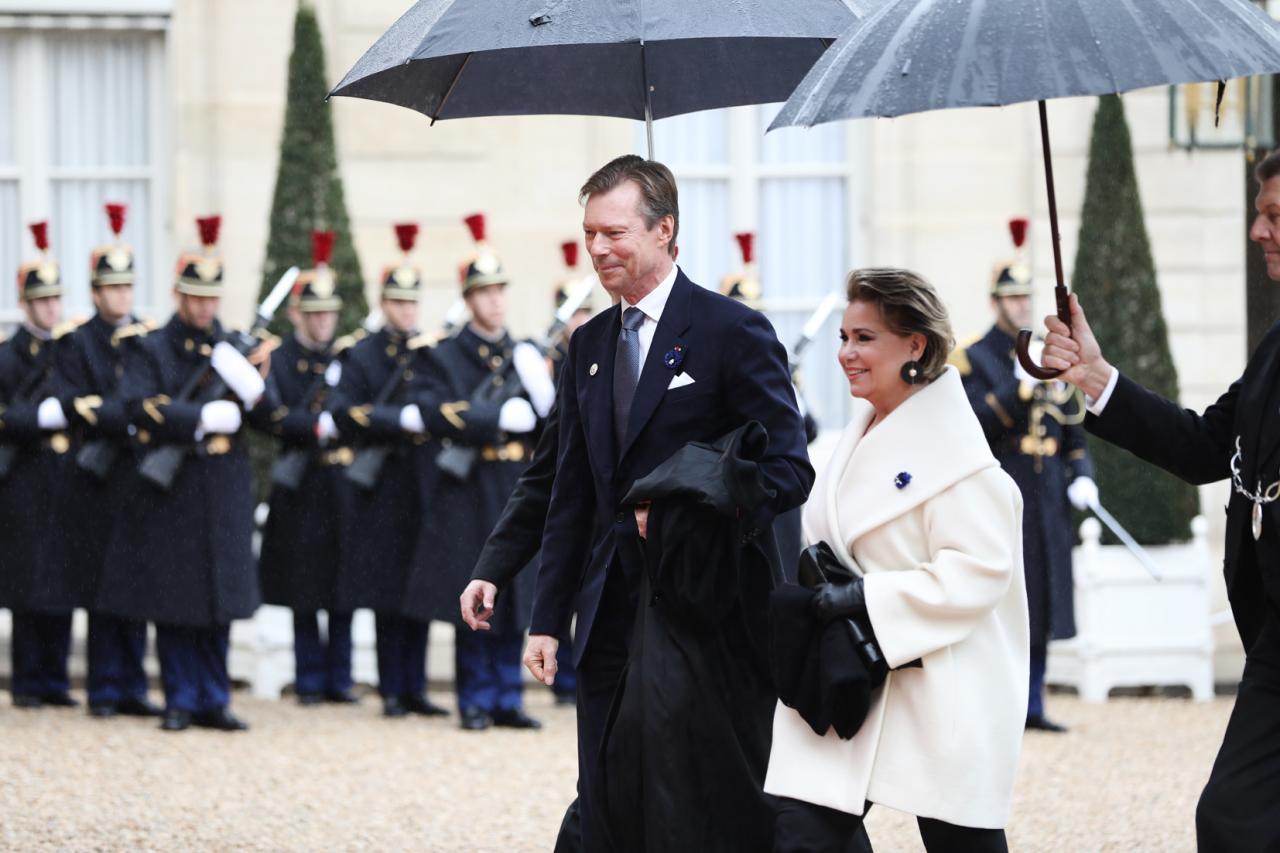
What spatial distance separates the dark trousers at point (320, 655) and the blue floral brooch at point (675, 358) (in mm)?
5757

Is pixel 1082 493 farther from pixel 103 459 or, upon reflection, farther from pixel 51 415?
pixel 51 415

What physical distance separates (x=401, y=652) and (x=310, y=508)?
0.84 meters

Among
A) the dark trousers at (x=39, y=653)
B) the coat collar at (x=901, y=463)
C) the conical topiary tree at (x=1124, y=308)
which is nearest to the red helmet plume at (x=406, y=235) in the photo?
the dark trousers at (x=39, y=653)

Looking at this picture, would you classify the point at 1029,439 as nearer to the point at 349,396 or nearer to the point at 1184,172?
the point at 349,396

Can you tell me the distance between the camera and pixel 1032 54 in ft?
12.9

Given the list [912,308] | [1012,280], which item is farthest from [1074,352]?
[1012,280]

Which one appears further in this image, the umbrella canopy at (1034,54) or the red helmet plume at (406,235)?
the red helmet plume at (406,235)

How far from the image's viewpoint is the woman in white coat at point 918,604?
13.3 ft

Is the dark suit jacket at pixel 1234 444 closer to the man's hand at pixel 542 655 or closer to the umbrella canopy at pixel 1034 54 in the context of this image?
the umbrella canopy at pixel 1034 54

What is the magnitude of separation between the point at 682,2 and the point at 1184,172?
868 centimetres

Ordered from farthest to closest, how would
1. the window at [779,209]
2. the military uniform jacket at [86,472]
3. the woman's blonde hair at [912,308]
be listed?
the window at [779,209] < the military uniform jacket at [86,472] < the woman's blonde hair at [912,308]

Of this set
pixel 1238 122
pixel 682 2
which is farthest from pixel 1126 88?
pixel 1238 122

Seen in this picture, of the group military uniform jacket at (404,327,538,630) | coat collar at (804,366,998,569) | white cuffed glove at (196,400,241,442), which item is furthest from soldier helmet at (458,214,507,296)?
coat collar at (804,366,998,569)

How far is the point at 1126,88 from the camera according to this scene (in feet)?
12.2
